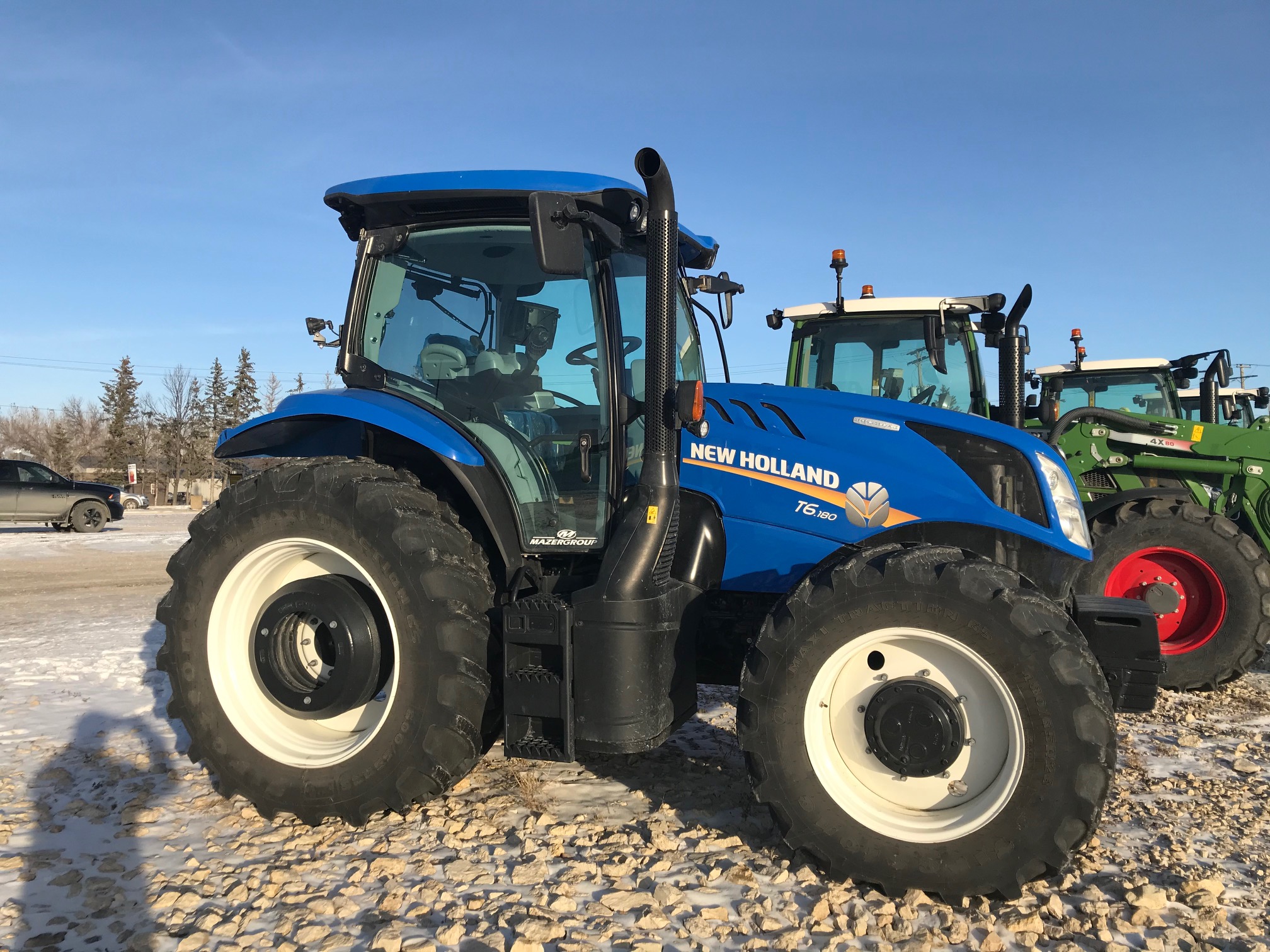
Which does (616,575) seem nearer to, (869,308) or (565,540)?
(565,540)

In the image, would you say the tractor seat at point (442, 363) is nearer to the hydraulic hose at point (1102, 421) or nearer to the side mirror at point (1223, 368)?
the hydraulic hose at point (1102, 421)

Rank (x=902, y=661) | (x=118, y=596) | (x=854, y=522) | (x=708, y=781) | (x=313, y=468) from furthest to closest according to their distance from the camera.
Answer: (x=118, y=596) → (x=708, y=781) → (x=313, y=468) → (x=854, y=522) → (x=902, y=661)

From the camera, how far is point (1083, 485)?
22.6ft

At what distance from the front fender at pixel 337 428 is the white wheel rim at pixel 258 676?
509 mm

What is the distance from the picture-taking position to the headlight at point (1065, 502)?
3096 mm

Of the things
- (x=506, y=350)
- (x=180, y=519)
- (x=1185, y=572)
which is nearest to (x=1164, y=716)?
(x=1185, y=572)

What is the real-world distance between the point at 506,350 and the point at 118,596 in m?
7.44

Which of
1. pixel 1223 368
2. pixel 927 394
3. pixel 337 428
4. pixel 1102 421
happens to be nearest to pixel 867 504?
pixel 337 428

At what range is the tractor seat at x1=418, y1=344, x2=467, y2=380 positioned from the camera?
3.55 m

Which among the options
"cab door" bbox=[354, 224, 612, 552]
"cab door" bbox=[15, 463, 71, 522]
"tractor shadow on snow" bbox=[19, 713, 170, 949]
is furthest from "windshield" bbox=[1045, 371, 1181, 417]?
"cab door" bbox=[15, 463, 71, 522]

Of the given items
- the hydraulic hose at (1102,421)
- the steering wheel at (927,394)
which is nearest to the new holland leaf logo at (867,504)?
the steering wheel at (927,394)

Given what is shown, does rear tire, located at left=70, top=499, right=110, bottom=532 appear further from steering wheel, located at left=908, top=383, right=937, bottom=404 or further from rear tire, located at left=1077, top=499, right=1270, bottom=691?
rear tire, located at left=1077, top=499, right=1270, bottom=691

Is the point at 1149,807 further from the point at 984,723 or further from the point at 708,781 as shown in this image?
the point at 708,781

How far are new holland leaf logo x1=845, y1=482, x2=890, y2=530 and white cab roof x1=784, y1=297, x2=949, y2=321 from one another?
3.54 m
